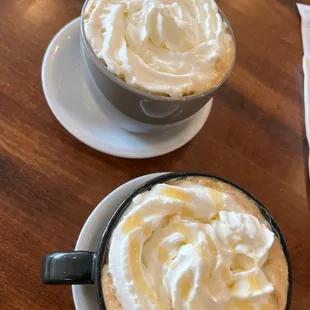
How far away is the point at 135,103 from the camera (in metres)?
0.74

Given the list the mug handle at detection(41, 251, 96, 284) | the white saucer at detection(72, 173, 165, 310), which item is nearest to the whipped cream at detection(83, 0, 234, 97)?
the white saucer at detection(72, 173, 165, 310)

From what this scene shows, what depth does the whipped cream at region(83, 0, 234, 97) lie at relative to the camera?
2.36ft

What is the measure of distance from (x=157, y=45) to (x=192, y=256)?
0.36m

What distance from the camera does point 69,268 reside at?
1.95 ft

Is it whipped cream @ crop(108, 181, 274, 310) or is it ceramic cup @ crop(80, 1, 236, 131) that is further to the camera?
ceramic cup @ crop(80, 1, 236, 131)

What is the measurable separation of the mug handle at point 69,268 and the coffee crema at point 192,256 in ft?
0.11

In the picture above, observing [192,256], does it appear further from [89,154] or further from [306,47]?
[306,47]

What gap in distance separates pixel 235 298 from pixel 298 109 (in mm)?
549

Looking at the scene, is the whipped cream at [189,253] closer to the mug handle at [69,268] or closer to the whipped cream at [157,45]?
the mug handle at [69,268]

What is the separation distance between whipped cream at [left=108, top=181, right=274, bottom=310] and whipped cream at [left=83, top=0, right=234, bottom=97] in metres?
0.18

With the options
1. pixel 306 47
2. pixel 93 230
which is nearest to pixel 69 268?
pixel 93 230

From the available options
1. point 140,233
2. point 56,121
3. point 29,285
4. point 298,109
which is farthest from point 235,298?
point 298,109

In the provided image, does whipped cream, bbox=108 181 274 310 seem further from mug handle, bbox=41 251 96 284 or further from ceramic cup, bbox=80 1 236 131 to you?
ceramic cup, bbox=80 1 236 131

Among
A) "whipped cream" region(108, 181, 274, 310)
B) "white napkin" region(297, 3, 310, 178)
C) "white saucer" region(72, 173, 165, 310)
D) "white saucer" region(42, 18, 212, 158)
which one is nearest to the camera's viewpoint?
"whipped cream" region(108, 181, 274, 310)
